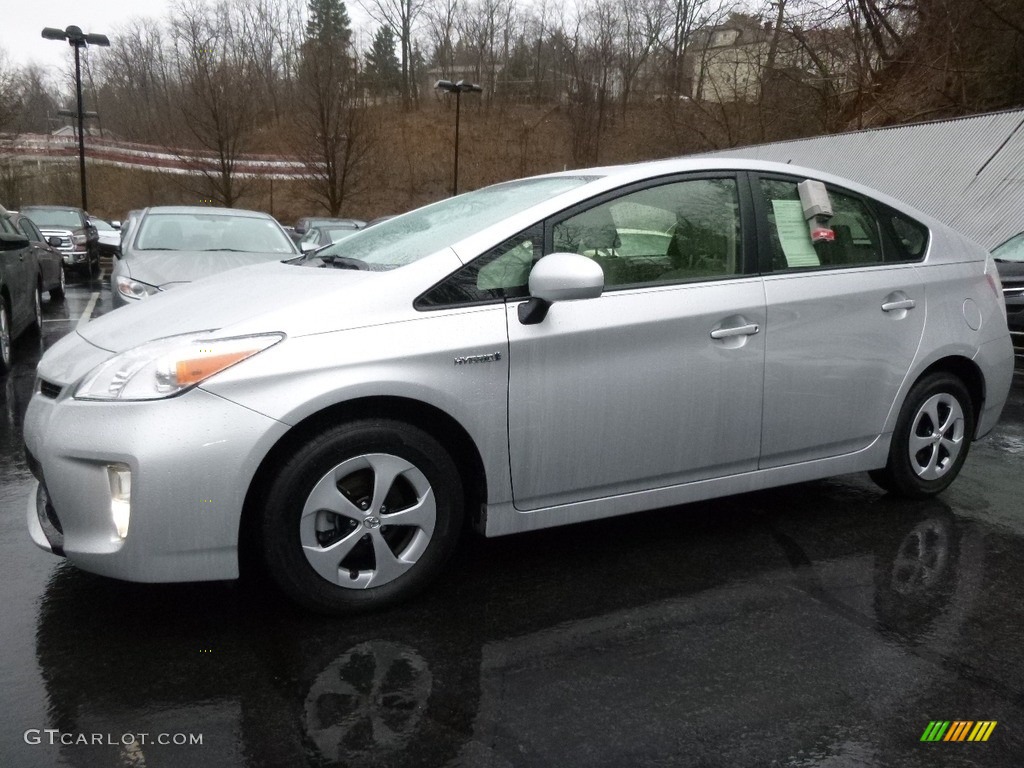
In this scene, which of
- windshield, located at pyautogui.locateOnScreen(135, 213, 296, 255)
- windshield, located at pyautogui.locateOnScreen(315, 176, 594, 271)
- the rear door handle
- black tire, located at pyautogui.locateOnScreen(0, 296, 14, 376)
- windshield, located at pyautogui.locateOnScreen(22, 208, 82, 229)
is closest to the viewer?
windshield, located at pyautogui.locateOnScreen(315, 176, 594, 271)

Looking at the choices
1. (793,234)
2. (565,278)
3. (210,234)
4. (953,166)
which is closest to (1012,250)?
(953,166)

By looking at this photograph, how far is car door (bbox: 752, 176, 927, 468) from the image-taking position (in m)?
3.86

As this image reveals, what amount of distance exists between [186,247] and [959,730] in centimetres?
760

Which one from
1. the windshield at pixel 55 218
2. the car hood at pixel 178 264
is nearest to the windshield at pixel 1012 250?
the car hood at pixel 178 264

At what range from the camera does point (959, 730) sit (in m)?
2.57

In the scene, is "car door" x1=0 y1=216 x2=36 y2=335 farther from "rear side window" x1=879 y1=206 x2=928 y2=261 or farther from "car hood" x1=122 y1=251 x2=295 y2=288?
"rear side window" x1=879 y1=206 x2=928 y2=261

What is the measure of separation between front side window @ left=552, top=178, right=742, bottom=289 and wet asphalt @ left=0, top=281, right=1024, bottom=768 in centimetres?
121

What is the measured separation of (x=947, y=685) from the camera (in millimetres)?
2809

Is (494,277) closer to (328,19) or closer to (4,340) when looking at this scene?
(4,340)

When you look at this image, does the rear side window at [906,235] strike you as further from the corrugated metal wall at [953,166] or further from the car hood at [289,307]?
the corrugated metal wall at [953,166]

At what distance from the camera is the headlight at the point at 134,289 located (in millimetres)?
7164

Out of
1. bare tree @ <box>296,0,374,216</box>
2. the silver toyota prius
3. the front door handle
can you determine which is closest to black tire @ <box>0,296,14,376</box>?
the silver toyota prius

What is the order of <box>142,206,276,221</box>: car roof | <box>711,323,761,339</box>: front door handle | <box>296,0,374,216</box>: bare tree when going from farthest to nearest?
1. <box>296,0,374,216</box>: bare tree
2. <box>142,206,276,221</box>: car roof
3. <box>711,323,761,339</box>: front door handle

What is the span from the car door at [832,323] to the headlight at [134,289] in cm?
510
